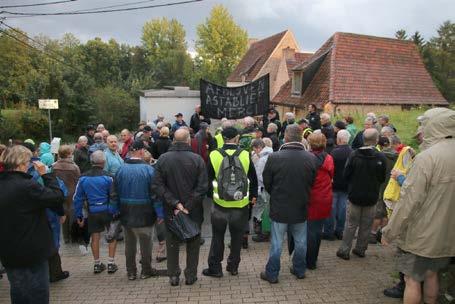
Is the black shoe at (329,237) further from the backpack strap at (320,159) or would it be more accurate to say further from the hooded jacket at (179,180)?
the hooded jacket at (179,180)

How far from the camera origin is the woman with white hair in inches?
145

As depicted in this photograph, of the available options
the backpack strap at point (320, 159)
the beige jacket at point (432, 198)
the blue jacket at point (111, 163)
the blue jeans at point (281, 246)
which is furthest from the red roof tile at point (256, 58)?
the beige jacket at point (432, 198)

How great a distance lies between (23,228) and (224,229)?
248 centimetres

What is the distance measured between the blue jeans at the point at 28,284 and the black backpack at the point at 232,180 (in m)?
2.21

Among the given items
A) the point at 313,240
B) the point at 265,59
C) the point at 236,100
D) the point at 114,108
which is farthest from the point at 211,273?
the point at 265,59

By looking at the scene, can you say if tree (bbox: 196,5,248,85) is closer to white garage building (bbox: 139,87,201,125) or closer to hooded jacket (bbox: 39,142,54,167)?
white garage building (bbox: 139,87,201,125)

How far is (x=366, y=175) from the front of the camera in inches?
232

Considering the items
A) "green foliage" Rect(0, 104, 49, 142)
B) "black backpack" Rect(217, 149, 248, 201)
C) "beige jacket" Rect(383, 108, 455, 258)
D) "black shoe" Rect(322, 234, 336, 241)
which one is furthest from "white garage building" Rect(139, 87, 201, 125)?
"beige jacket" Rect(383, 108, 455, 258)

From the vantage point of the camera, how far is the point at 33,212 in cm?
376

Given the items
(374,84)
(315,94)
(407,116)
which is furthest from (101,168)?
(374,84)

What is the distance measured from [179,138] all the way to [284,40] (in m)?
32.4

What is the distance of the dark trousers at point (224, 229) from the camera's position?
206 inches

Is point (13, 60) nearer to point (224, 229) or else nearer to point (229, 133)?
point (229, 133)

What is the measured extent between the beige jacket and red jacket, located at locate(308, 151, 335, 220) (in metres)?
1.78
